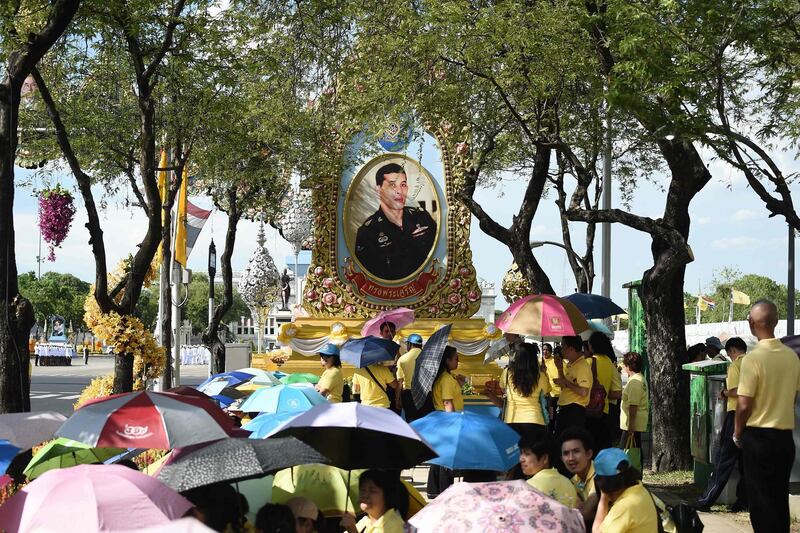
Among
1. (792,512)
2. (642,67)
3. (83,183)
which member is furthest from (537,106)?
(792,512)

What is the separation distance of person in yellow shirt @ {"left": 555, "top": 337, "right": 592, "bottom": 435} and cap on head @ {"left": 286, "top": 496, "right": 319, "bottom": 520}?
18.6ft

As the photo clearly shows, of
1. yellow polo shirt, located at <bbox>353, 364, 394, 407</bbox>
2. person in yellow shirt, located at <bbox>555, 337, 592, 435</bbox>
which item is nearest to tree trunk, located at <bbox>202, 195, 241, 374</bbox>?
yellow polo shirt, located at <bbox>353, 364, 394, 407</bbox>

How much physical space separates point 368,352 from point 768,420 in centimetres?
569

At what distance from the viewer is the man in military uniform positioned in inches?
1121

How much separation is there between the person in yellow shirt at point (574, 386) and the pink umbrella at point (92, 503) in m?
6.88

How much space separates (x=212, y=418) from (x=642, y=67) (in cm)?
646

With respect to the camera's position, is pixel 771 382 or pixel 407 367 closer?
pixel 771 382

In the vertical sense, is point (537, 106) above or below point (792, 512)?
above

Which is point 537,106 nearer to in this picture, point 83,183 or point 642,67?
point 642,67

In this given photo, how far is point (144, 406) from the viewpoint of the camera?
8148 mm

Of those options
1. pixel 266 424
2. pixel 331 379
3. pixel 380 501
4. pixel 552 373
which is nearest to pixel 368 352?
pixel 331 379

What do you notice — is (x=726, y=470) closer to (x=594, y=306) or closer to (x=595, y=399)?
(x=595, y=399)

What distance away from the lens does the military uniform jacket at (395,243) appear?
1121 inches

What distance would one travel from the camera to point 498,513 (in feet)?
19.2
